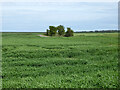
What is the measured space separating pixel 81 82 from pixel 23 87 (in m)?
2.82

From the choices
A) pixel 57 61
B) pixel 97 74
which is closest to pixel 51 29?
pixel 57 61

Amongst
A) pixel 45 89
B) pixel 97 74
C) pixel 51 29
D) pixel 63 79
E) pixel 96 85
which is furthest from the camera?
pixel 51 29

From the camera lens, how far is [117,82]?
8.00m

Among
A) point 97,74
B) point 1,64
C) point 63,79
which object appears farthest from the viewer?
point 1,64

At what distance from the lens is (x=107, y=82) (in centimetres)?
800

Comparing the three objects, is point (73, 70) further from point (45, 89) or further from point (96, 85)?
point (45, 89)

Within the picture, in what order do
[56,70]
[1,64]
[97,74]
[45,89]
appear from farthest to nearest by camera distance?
[1,64] → [56,70] → [97,74] → [45,89]

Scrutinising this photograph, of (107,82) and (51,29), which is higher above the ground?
(51,29)

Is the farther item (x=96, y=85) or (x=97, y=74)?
(x=97, y=74)

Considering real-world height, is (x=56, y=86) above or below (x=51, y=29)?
below

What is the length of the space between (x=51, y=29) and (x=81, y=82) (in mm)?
51091

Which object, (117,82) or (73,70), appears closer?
(117,82)

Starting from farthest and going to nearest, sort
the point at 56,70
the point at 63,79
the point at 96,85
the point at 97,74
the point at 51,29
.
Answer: the point at 51,29, the point at 56,70, the point at 97,74, the point at 63,79, the point at 96,85

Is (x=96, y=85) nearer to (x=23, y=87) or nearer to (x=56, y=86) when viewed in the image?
(x=56, y=86)
